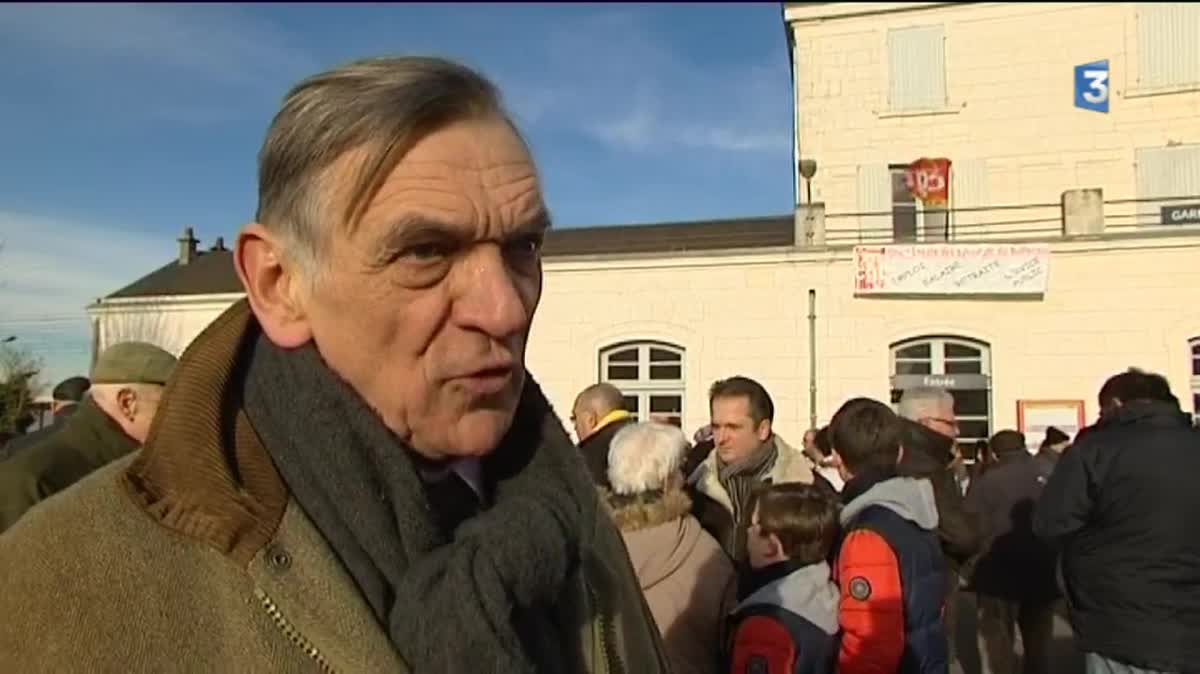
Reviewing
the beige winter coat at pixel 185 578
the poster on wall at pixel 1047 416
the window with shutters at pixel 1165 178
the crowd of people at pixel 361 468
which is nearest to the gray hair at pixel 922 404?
the crowd of people at pixel 361 468

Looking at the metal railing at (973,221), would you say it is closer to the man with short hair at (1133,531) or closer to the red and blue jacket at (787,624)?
the man with short hair at (1133,531)

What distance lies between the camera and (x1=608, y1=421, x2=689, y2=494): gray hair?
3.67 m

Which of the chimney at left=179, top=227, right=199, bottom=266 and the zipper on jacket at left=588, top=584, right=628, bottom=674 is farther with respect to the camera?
the chimney at left=179, top=227, right=199, bottom=266

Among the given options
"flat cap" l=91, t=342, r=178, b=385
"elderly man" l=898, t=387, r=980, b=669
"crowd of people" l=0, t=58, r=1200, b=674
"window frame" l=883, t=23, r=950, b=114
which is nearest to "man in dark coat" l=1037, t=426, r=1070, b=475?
"elderly man" l=898, t=387, r=980, b=669

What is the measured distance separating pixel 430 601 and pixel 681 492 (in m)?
2.59

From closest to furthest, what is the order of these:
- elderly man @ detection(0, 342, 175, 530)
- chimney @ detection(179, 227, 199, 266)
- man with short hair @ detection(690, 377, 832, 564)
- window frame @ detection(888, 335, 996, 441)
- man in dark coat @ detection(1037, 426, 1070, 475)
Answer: elderly man @ detection(0, 342, 175, 530)
man with short hair @ detection(690, 377, 832, 564)
man in dark coat @ detection(1037, 426, 1070, 475)
window frame @ detection(888, 335, 996, 441)
chimney @ detection(179, 227, 199, 266)

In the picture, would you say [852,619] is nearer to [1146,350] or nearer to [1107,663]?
[1107,663]

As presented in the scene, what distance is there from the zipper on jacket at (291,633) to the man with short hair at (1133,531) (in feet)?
13.8

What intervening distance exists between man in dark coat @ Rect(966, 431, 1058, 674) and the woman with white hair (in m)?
3.80

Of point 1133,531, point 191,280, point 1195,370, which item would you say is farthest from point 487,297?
point 191,280

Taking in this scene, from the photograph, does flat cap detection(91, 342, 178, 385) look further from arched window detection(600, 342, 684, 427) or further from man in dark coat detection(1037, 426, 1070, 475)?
arched window detection(600, 342, 684, 427)

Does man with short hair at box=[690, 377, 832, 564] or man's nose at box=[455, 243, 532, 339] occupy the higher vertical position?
man's nose at box=[455, 243, 532, 339]

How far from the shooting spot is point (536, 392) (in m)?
1.64

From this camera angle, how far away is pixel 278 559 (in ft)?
3.78
